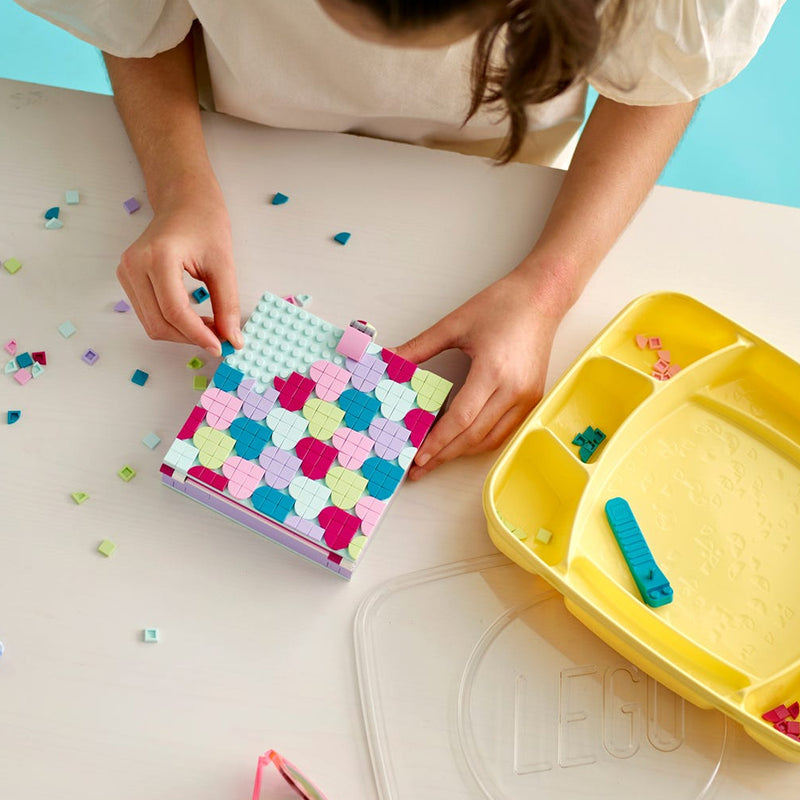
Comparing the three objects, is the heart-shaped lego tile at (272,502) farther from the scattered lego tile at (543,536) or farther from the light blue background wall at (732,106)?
the light blue background wall at (732,106)

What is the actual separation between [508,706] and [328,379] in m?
0.26

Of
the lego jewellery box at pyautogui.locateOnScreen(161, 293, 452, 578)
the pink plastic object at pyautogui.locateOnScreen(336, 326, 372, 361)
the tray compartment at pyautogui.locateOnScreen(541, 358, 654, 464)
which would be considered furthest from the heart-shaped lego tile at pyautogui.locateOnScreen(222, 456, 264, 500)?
the tray compartment at pyautogui.locateOnScreen(541, 358, 654, 464)

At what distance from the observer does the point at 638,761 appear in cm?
57

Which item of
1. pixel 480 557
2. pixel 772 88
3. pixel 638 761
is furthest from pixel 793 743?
pixel 772 88

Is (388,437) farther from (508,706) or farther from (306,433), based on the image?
(508,706)

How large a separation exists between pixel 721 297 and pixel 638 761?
0.38 m

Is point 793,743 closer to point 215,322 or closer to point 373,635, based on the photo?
point 373,635

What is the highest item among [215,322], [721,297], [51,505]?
[721,297]

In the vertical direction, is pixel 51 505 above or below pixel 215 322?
below

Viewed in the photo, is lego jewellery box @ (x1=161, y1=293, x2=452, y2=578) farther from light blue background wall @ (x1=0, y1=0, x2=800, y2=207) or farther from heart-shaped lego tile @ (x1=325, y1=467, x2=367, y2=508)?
light blue background wall @ (x1=0, y1=0, x2=800, y2=207)

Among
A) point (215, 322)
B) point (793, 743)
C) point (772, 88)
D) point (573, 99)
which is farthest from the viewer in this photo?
point (772, 88)

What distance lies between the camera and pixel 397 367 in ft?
2.07

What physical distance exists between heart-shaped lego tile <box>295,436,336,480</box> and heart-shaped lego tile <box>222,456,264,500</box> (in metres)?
0.03

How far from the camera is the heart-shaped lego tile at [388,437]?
608mm
